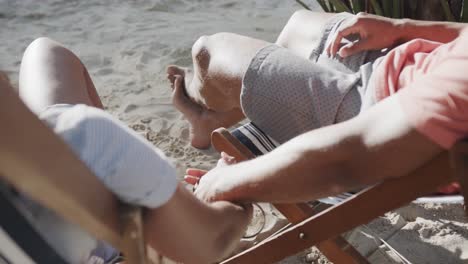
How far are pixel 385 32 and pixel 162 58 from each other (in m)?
2.21

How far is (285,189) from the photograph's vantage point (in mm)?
1566

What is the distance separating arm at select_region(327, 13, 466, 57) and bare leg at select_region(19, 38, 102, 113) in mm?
742

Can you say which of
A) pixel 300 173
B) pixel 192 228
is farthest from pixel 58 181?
pixel 300 173

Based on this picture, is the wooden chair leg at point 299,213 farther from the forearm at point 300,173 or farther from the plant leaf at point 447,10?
the plant leaf at point 447,10

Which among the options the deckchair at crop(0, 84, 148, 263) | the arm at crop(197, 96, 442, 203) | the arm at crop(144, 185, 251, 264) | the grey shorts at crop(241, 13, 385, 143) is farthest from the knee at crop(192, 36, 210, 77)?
the deckchair at crop(0, 84, 148, 263)

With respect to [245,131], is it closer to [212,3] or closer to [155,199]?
[155,199]

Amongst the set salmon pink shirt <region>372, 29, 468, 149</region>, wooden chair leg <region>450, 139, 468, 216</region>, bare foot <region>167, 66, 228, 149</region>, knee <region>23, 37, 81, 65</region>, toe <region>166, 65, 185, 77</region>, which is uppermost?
salmon pink shirt <region>372, 29, 468, 149</region>

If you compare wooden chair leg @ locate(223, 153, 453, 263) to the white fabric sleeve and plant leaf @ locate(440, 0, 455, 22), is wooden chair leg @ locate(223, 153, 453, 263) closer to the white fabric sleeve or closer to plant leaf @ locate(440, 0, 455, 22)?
the white fabric sleeve

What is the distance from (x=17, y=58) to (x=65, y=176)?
3359 mm

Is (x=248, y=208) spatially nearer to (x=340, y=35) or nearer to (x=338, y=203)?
(x=338, y=203)

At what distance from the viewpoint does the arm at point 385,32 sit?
2057 mm

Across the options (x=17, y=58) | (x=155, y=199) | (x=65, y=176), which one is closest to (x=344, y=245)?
(x=155, y=199)

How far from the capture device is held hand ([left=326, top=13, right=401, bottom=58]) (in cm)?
207

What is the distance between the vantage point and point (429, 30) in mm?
2074
